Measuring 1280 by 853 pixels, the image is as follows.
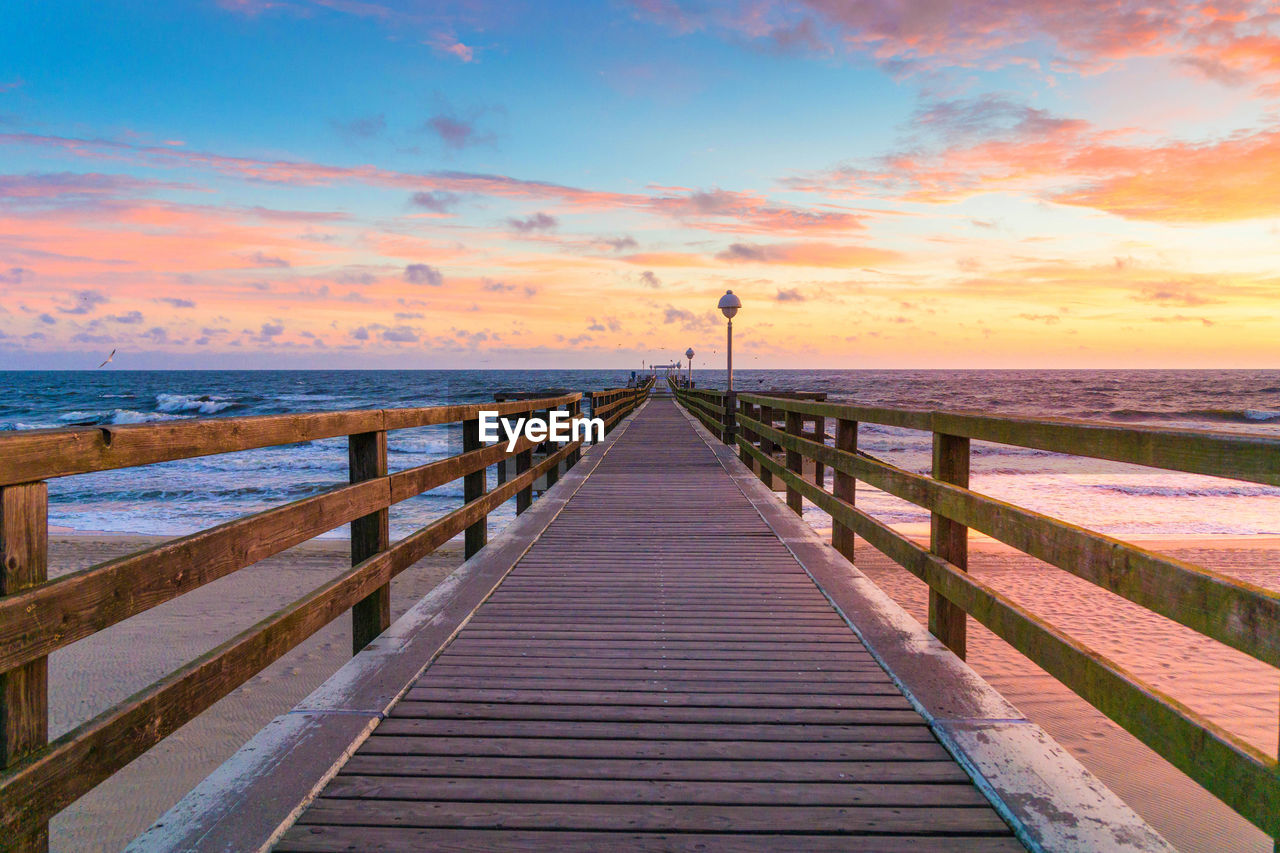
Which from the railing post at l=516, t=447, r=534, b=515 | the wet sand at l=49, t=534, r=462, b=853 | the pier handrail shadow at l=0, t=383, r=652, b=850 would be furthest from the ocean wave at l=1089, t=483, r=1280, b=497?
the pier handrail shadow at l=0, t=383, r=652, b=850

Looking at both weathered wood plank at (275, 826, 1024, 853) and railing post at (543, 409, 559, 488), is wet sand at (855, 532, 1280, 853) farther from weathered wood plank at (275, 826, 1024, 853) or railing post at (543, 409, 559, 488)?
railing post at (543, 409, 559, 488)

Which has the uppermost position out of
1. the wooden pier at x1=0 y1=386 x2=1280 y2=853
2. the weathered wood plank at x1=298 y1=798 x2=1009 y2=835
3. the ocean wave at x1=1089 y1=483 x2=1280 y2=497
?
the wooden pier at x1=0 y1=386 x2=1280 y2=853

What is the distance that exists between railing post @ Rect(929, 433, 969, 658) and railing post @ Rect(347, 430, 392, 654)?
2.50 meters

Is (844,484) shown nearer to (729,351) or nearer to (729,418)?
(729,418)

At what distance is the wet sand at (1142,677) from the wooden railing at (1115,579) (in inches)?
103

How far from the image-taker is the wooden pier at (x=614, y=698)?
1.74 metres

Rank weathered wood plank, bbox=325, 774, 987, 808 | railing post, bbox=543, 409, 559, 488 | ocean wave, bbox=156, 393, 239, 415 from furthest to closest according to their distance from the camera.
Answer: ocean wave, bbox=156, 393, 239, 415, railing post, bbox=543, 409, 559, 488, weathered wood plank, bbox=325, 774, 987, 808

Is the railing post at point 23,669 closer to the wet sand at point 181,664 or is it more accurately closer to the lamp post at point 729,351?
the wet sand at point 181,664

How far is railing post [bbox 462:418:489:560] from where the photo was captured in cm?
493

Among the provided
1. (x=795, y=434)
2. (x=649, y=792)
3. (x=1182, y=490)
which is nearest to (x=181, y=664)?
(x=795, y=434)

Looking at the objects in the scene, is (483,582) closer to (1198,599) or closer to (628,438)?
(1198,599)

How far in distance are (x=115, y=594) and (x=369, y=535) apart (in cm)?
161

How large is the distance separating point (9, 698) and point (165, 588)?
1.50ft

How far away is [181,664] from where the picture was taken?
7879 millimetres
